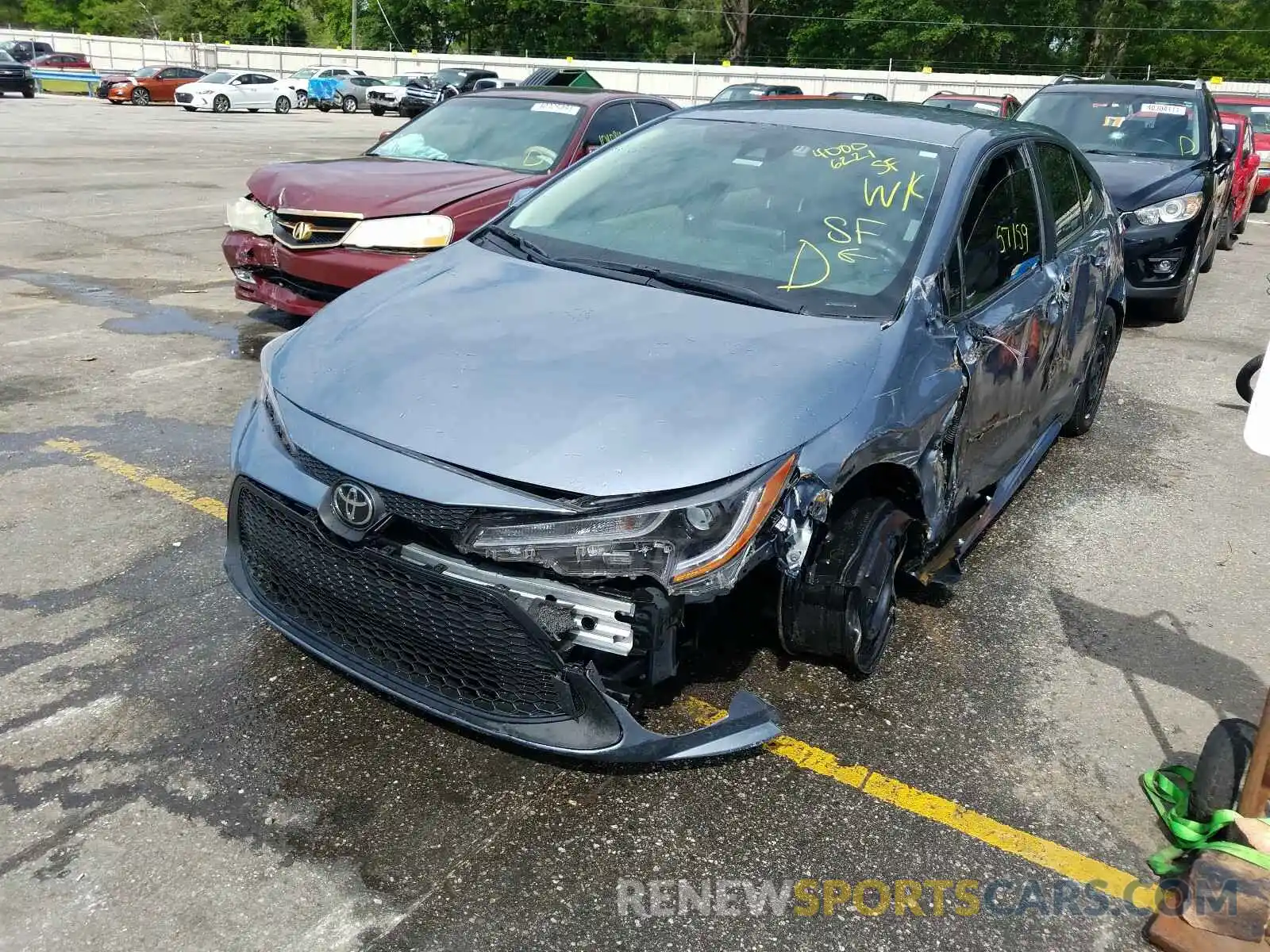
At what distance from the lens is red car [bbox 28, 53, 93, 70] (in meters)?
50.2

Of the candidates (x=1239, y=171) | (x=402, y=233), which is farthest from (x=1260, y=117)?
(x=402, y=233)

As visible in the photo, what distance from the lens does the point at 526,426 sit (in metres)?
2.66

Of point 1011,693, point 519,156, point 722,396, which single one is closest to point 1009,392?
point 1011,693

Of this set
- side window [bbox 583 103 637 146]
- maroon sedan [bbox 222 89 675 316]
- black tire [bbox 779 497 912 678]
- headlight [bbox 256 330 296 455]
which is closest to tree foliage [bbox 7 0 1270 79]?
side window [bbox 583 103 637 146]

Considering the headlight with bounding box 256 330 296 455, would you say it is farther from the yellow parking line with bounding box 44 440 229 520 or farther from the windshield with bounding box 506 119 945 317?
the yellow parking line with bounding box 44 440 229 520

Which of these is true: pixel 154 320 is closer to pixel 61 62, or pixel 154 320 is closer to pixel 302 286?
pixel 302 286

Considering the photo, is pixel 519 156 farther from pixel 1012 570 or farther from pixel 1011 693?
pixel 1011 693

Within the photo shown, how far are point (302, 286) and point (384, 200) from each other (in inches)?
30.3

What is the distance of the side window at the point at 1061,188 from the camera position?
4.61 m

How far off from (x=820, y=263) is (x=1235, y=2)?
71167mm

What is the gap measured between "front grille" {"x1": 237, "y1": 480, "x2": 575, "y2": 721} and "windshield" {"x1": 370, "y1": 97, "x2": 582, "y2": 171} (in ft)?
17.1

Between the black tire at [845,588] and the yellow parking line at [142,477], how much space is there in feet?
8.30

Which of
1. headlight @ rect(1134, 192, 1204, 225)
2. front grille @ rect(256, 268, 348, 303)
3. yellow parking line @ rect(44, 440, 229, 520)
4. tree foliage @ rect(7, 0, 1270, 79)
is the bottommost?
yellow parking line @ rect(44, 440, 229, 520)

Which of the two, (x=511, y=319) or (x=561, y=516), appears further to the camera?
(x=511, y=319)
